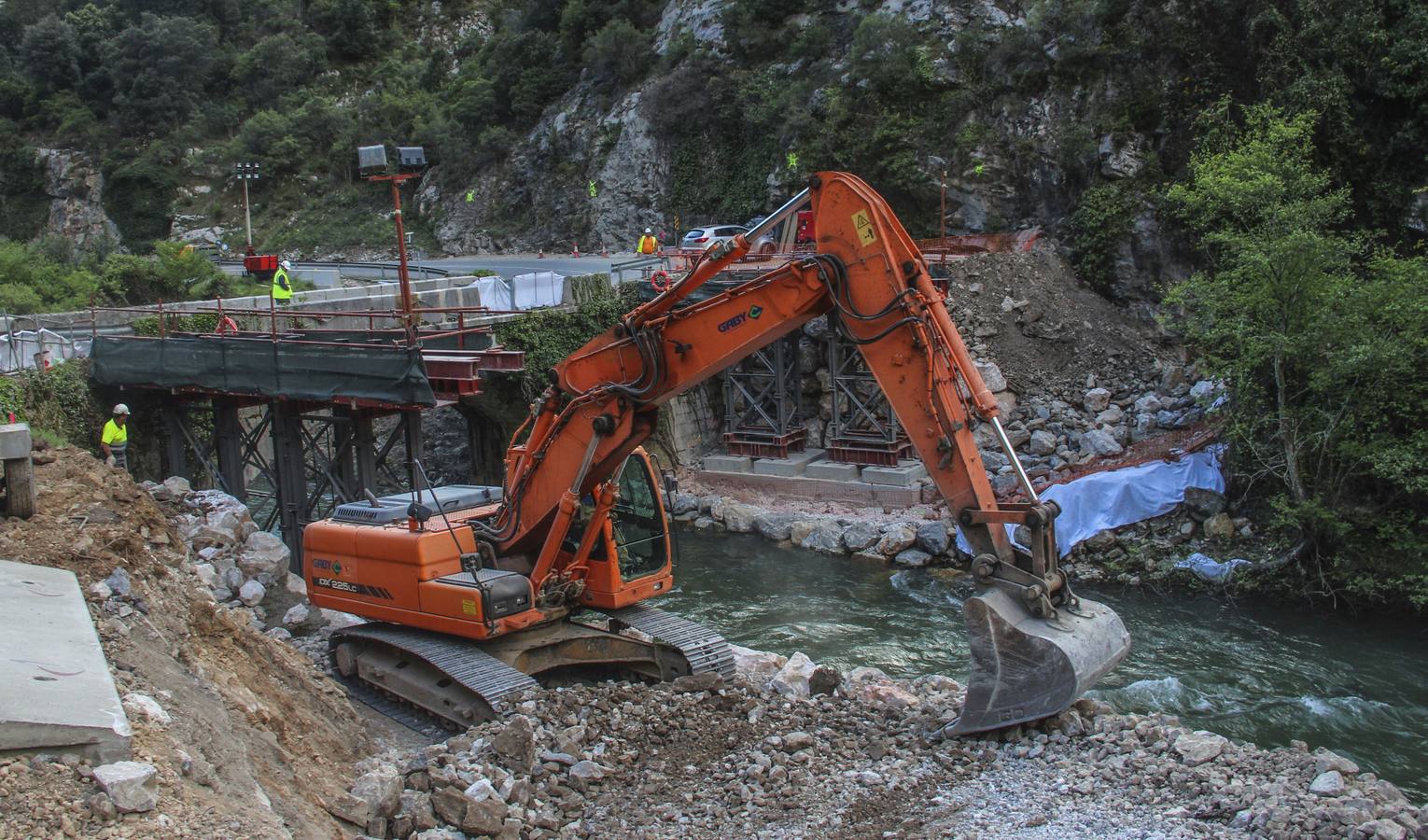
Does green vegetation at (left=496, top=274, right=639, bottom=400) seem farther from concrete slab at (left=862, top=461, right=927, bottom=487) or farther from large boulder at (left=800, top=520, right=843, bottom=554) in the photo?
concrete slab at (left=862, top=461, right=927, bottom=487)

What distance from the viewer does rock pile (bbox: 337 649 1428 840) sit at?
7109 millimetres

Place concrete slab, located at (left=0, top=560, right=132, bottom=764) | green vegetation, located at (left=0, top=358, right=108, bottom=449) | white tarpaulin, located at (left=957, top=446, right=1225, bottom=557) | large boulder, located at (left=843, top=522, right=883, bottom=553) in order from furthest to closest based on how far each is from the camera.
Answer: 1. large boulder, located at (left=843, top=522, right=883, bottom=553)
2. white tarpaulin, located at (left=957, top=446, right=1225, bottom=557)
3. green vegetation, located at (left=0, top=358, right=108, bottom=449)
4. concrete slab, located at (left=0, top=560, right=132, bottom=764)

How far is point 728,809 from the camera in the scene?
7812 mm

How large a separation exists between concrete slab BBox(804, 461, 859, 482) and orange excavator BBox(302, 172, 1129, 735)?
40.1 feet

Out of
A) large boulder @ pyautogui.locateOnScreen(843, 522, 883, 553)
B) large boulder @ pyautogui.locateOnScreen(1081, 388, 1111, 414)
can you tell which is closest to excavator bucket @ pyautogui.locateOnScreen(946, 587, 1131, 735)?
large boulder @ pyautogui.locateOnScreen(843, 522, 883, 553)

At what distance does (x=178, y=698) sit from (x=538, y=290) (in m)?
19.9

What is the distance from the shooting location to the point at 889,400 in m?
8.45

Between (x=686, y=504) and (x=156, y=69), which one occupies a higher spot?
(x=156, y=69)

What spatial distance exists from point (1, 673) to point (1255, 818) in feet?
23.6

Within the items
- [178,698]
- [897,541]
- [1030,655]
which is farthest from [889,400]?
[897,541]

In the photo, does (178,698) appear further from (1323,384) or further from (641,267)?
(641,267)

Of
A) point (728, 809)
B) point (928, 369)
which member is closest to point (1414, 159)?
point (928, 369)

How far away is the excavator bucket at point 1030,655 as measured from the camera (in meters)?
7.93

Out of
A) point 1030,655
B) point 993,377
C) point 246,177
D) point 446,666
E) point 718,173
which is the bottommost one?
point 446,666
